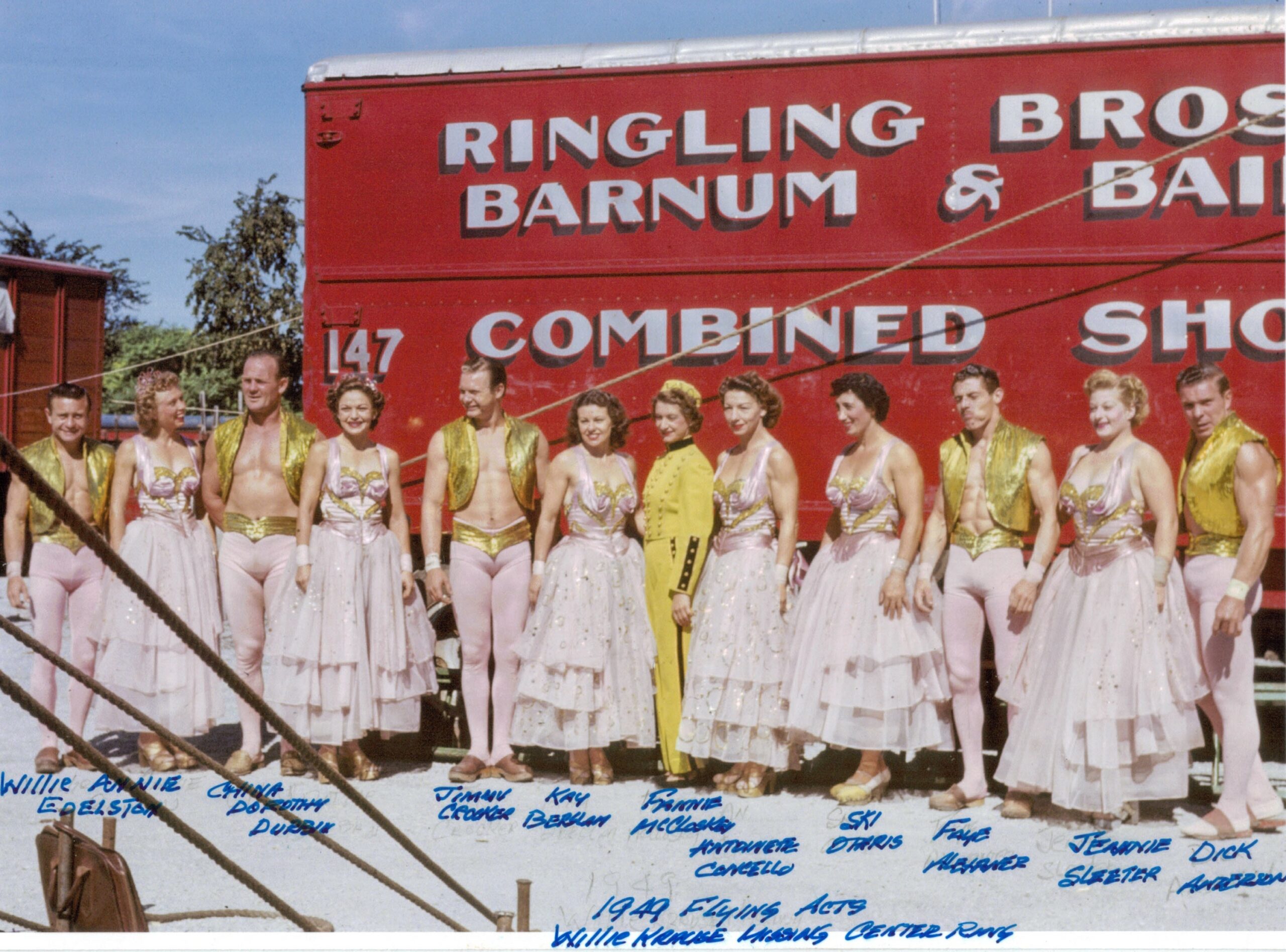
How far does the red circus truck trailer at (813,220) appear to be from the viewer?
5.19 meters

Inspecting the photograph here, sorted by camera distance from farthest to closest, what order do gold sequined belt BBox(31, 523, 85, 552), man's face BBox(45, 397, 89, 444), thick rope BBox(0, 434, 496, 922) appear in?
man's face BBox(45, 397, 89, 444) → gold sequined belt BBox(31, 523, 85, 552) → thick rope BBox(0, 434, 496, 922)

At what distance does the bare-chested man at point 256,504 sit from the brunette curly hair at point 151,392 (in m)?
0.28

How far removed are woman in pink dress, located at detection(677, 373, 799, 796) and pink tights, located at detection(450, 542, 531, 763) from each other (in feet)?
2.56

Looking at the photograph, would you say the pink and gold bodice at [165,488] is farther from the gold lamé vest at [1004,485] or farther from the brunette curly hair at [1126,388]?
A: the brunette curly hair at [1126,388]

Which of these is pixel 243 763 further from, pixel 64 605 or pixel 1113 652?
pixel 1113 652

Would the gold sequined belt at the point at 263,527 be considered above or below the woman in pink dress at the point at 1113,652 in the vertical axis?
above

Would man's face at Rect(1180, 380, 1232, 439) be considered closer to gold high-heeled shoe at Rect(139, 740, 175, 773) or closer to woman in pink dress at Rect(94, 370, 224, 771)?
woman in pink dress at Rect(94, 370, 224, 771)

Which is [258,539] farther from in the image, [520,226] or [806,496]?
[806,496]

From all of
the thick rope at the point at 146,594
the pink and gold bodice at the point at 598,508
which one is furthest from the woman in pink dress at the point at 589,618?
→ the thick rope at the point at 146,594

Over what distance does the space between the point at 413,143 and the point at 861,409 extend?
2.35 meters

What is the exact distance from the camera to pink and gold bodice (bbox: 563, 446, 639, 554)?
530 centimetres

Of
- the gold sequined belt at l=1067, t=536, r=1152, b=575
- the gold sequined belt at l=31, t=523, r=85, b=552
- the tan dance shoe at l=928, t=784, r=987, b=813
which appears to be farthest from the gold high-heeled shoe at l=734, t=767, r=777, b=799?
the gold sequined belt at l=31, t=523, r=85, b=552

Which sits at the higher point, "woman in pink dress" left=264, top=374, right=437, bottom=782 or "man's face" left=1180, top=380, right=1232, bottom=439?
"man's face" left=1180, top=380, right=1232, bottom=439

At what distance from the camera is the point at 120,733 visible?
6473 mm
